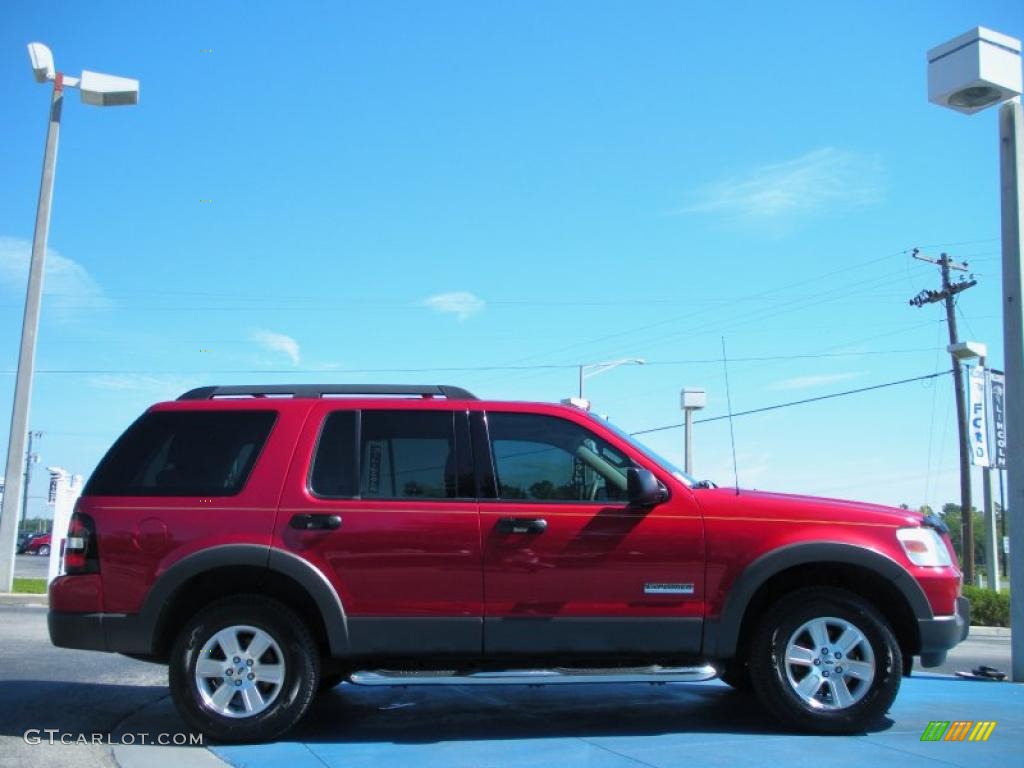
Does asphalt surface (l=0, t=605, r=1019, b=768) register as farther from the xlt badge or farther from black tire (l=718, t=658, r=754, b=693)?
the xlt badge

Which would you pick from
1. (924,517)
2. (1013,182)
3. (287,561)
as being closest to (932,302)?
(1013,182)

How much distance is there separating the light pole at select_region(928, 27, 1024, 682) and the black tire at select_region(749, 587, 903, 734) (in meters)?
3.05

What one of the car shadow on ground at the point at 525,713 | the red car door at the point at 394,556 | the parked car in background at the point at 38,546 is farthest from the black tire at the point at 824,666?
the parked car in background at the point at 38,546

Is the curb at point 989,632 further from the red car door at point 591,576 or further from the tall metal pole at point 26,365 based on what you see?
the tall metal pole at point 26,365

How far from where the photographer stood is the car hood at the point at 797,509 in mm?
5359

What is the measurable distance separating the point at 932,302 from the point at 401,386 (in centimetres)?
3057

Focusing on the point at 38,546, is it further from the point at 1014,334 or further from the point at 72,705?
the point at 1014,334

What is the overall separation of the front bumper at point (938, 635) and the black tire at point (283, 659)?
3.40 meters

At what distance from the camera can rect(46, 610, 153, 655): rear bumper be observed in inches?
205

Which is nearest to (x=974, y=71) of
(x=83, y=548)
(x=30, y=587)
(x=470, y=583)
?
(x=470, y=583)

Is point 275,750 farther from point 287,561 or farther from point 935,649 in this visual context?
point 935,649

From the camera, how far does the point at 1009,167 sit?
26.7 ft

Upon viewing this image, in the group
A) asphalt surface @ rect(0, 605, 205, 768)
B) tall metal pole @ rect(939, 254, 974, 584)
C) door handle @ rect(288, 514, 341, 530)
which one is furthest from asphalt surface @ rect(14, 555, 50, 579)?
tall metal pole @ rect(939, 254, 974, 584)

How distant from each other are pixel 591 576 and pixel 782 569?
41.9 inches
